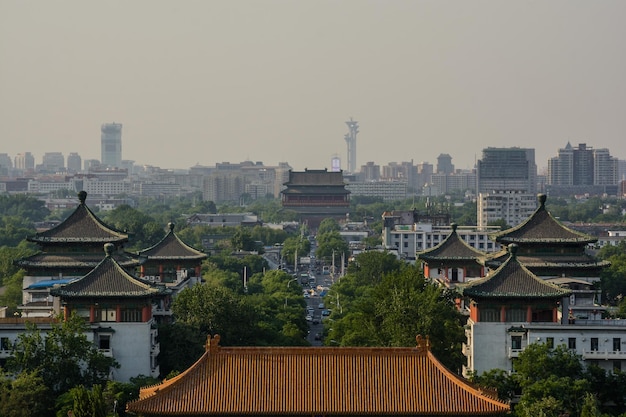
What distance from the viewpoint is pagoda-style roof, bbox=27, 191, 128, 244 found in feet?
148

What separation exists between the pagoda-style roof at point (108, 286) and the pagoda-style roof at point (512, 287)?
9683 millimetres

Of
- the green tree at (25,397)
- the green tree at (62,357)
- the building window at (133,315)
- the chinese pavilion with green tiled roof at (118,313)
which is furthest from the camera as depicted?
the building window at (133,315)

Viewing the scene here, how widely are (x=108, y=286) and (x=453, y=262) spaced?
58.1 feet

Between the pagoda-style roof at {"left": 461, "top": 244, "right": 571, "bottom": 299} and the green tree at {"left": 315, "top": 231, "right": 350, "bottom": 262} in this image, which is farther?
the green tree at {"left": 315, "top": 231, "right": 350, "bottom": 262}

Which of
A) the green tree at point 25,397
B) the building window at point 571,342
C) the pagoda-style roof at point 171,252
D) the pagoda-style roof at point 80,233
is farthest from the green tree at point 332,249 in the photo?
the green tree at point 25,397

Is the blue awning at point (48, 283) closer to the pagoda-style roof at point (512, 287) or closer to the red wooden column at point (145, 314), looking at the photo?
the red wooden column at point (145, 314)

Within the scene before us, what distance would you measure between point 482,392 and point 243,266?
54.8 meters

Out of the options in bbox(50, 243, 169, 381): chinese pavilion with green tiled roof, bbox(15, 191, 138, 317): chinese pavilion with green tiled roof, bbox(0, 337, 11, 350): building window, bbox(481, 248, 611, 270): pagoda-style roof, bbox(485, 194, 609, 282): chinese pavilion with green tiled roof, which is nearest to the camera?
bbox(0, 337, 11, 350): building window

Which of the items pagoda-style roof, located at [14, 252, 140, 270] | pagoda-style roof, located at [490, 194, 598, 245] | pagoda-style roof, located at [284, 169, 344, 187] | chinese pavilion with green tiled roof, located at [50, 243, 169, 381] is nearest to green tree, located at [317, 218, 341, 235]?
pagoda-style roof, located at [284, 169, 344, 187]

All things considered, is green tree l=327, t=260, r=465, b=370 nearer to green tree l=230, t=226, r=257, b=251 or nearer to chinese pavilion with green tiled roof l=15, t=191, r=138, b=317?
chinese pavilion with green tiled roof l=15, t=191, r=138, b=317

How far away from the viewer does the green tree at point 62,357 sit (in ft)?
118

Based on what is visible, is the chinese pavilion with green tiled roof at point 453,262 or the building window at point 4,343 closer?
the building window at point 4,343

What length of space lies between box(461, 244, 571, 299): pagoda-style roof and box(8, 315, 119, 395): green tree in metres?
11.2

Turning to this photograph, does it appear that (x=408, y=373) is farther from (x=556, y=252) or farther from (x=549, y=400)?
(x=556, y=252)
